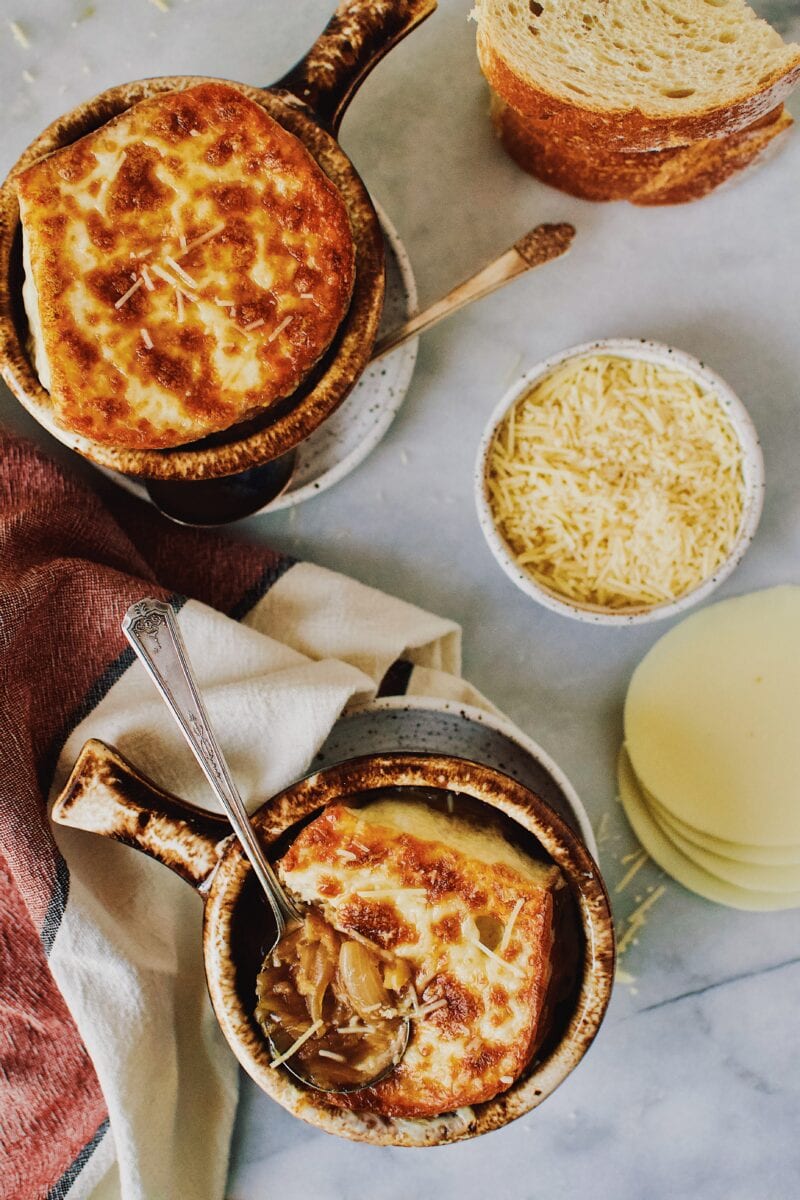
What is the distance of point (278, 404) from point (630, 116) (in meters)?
0.79

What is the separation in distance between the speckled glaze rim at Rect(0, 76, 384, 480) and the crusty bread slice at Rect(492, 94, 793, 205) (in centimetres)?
47

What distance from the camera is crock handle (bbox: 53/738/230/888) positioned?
5.09ft

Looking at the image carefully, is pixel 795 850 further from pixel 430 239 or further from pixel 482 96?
pixel 482 96

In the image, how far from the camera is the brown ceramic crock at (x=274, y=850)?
1518 mm

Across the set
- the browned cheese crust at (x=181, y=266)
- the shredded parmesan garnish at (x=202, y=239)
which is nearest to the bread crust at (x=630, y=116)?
the browned cheese crust at (x=181, y=266)

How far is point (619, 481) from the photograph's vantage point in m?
1.90

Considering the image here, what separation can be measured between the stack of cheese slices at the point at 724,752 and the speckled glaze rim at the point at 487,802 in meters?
0.53

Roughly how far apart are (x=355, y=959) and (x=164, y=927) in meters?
0.55

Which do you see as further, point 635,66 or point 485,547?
point 485,547

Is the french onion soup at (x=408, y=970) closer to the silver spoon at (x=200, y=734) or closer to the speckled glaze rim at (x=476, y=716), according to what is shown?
the silver spoon at (x=200, y=734)

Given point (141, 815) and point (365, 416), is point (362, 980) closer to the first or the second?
point (141, 815)

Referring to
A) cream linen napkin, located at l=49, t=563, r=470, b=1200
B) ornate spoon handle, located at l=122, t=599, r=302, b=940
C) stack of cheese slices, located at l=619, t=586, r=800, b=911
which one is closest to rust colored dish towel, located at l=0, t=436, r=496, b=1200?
cream linen napkin, located at l=49, t=563, r=470, b=1200

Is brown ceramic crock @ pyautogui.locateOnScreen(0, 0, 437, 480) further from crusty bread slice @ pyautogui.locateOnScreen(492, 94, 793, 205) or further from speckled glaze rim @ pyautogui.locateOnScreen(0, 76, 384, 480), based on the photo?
crusty bread slice @ pyautogui.locateOnScreen(492, 94, 793, 205)

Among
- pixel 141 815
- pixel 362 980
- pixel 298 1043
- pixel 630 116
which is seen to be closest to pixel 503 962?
pixel 362 980
